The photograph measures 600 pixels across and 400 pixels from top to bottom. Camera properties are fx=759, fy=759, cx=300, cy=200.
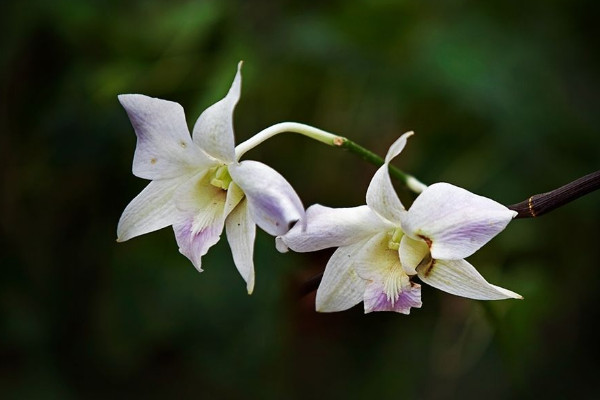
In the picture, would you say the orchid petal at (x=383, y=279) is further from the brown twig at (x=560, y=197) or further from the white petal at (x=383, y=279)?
the brown twig at (x=560, y=197)

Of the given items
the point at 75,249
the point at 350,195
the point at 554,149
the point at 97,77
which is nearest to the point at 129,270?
the point at 75,249

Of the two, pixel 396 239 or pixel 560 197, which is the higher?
pixel 560 197

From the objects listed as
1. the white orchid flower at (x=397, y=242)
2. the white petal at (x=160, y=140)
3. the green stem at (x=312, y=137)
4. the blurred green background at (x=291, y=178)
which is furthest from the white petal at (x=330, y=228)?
the blurred green background at (x=291, y=178)

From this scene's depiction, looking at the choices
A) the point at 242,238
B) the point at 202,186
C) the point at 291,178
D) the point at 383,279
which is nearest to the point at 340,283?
the point at 383,279

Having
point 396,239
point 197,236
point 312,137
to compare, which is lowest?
point 197,236

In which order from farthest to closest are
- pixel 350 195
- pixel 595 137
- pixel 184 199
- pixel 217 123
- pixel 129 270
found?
pixel 350 195 → pixel 595 137 → pixel 129 270 → pixel 184 199 → pixel 217 123

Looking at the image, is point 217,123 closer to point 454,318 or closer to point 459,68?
point 459,68

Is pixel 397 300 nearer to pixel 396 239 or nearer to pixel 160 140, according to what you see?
pixel 396 239
